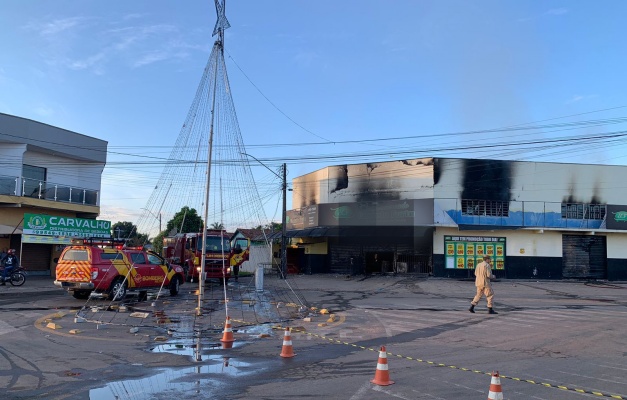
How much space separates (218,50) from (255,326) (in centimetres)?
887

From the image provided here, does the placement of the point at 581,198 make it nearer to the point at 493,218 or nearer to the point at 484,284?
the point at 493,218

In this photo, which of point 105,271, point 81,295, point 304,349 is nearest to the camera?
point 304,349

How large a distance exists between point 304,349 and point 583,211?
28.6 m

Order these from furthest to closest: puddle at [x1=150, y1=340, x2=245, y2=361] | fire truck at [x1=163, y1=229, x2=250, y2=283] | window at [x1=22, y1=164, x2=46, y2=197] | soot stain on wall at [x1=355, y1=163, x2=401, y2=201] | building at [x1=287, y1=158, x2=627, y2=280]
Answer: soot stain on wall at [x1=355, y1=163, x2=401, y2=201] < building at [x1=287, y1=158, x2=627, y2=280] < window at [x1=22, y1=164, x2=46, y2=197] < fire truck at [x1=163, y1=229, x2=250, y2=283] < puddle at [x1=150, y1=340, x2=245, y2=361]

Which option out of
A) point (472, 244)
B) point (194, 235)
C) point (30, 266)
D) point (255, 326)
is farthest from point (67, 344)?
point (472, 244)

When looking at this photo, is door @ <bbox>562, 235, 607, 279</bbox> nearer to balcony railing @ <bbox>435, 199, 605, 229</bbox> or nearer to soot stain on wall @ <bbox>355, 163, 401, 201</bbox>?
balcony railing @ <bbox>435, 199, 605, 229</bbox>

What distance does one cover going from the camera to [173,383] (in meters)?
7.38

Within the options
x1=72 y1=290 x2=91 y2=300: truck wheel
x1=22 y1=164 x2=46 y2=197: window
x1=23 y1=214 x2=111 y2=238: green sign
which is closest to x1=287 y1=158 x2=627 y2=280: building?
x1=23 y1=214 x2=111 y2=238: green sign

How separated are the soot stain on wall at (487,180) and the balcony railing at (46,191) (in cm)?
2229

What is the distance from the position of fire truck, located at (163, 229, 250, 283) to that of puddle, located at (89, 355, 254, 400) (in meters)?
15.9

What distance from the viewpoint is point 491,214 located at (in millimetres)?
32375

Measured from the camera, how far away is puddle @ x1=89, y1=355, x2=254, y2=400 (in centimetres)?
675

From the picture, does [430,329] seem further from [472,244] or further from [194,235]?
[472,244]

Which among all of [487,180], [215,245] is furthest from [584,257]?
[215,245]
